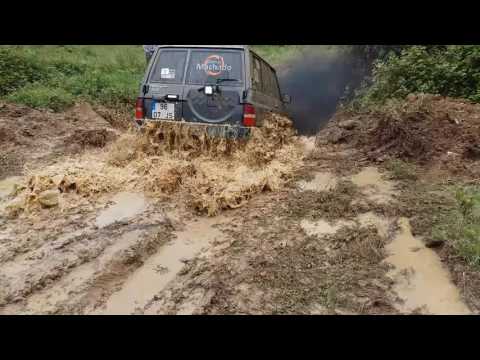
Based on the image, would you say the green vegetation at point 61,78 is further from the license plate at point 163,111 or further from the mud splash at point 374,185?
the mud splash at point 374,185

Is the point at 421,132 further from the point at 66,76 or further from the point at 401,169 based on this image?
the point at 66,76

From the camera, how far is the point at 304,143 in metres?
9.38

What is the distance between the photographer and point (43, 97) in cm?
1036

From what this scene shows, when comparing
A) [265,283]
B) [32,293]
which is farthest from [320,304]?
[32,293]

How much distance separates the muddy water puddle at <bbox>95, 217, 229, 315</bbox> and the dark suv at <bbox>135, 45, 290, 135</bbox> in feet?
5.62

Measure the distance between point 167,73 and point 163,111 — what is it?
0.62 meters

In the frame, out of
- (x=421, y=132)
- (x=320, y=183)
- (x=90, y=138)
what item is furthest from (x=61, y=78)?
(x=421, y=132)

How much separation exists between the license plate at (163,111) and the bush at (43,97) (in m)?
4.98

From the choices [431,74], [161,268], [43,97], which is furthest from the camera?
[43,97]

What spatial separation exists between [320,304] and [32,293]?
2.31 meters

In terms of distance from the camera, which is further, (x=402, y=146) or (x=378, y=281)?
(x=402, y=146)

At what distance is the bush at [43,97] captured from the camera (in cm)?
1005

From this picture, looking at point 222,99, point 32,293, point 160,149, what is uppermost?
point 222,99

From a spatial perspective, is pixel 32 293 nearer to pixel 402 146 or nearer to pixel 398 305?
pixel 398 305
